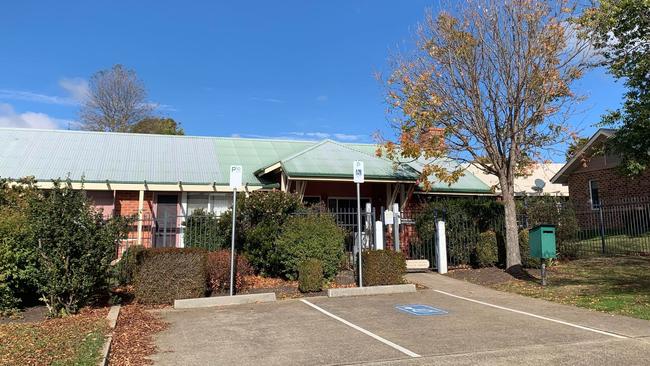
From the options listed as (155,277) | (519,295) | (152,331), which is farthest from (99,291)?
(519,295)

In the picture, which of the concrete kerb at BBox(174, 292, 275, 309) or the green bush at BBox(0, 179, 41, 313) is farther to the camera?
the concrete kerb at BBox(174, 292, 275, 309)

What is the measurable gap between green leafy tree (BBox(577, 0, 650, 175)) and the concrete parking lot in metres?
8.14

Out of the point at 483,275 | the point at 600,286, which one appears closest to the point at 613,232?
the point at 483,275

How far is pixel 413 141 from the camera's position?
14320 millimetres

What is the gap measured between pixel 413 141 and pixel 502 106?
2.54 meters

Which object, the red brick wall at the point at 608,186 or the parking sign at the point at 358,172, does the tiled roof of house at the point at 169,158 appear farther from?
the red brick wall at the point at 608,186

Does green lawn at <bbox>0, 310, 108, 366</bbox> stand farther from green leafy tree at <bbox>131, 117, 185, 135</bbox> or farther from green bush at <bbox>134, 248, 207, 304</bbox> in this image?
green leafy tree at <bbox>131, 117, 185, 135</bbox>

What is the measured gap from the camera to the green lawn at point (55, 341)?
18.2ft

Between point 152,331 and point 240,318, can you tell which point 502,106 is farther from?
point 152,331

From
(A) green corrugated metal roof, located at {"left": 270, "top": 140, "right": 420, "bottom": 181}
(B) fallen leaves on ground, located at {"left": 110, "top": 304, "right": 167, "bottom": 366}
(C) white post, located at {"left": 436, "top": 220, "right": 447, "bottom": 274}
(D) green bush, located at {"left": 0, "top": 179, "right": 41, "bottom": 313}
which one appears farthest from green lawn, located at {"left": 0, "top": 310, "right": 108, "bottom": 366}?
(C) white post, located at {"left": 436, "top": 220, "right": 447, "bottom": 274}

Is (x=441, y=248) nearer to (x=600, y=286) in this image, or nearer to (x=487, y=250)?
(x=487, y=250)

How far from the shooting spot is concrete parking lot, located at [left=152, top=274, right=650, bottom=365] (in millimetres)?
6000

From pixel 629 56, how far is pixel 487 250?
6.92 m

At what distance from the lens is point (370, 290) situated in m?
11.2
